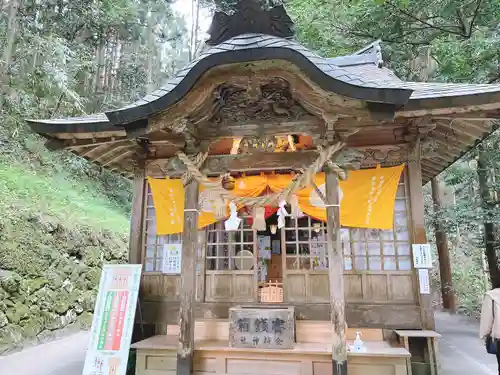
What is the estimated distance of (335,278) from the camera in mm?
4777

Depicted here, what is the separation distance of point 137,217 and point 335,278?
160 inches

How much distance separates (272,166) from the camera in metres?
5.40

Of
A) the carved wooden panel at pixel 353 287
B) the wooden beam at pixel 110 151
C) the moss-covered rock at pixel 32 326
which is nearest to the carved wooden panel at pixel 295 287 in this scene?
the carved wooden panel at pixel 353 287

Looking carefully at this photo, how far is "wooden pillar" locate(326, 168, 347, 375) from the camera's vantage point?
4.60 metres

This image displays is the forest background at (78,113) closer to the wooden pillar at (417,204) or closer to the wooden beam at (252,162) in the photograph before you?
the wooden beam at (252,162)

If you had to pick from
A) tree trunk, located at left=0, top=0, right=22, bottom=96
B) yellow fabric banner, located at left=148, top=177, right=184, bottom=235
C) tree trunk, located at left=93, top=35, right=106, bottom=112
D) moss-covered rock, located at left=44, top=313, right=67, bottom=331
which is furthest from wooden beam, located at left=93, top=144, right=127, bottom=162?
tree trunk, located at left=93, top=35, right=106, bottom=112

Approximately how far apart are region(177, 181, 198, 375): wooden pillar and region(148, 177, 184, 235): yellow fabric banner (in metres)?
1.30

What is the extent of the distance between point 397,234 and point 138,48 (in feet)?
61.2

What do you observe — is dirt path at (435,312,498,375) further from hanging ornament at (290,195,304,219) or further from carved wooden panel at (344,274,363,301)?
hanging ornament at (290,195,304,219)

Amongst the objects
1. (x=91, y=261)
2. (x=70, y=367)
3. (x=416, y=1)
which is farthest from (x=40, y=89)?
(x=416, y=1)

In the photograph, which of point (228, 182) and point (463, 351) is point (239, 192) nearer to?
point (228, 182)

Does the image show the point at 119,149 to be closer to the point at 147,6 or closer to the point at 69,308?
the point at 69,308

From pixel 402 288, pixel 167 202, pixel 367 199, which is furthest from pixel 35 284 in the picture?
pixel 402 288

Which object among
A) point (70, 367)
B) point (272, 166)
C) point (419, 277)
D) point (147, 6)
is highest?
point (147, 6)
